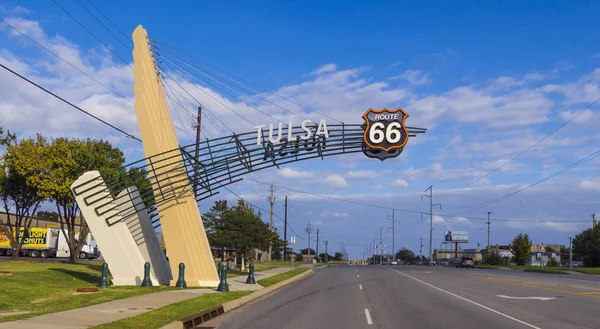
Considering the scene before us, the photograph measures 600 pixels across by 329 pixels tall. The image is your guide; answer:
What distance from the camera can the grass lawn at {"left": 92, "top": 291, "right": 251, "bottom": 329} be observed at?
453 inches

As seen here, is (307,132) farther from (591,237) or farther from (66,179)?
(591,237)

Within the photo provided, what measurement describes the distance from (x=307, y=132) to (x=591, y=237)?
8496 centimetres

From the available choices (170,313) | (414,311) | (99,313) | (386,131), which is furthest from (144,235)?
(414,311)

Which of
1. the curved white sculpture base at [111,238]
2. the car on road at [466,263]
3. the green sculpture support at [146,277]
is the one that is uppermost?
the curved white sculpture base at [111,238]

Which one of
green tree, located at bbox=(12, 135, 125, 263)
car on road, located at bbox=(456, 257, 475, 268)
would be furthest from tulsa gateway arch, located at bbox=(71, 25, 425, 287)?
car on road, located at bbox=(456, 257, 475, 268)

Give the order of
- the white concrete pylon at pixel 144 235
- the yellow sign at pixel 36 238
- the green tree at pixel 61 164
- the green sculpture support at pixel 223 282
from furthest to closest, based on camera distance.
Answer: the yellow sign at pixel 36 238 < the green tree at pixel 61 164 < the white concrete pylon at pixel 144 235 < the green sculpture support at pixel 223 282

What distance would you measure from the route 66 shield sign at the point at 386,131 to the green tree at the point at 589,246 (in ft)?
259

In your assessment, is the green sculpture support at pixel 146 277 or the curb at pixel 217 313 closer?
the curb at pixel 217 313

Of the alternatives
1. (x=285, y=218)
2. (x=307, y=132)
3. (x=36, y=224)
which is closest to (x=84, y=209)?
(x=307, y=132)

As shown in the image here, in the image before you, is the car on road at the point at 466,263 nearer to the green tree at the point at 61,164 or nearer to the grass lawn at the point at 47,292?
the green tree at the point at 61,164

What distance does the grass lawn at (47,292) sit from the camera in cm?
1455

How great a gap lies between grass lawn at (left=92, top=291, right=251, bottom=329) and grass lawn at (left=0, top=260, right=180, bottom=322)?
2.30 metres

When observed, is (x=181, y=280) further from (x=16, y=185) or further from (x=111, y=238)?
(x=16, y=185)

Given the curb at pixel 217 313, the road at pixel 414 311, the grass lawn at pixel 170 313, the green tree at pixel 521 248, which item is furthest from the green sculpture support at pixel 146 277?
the green tree at pixel 521 248
